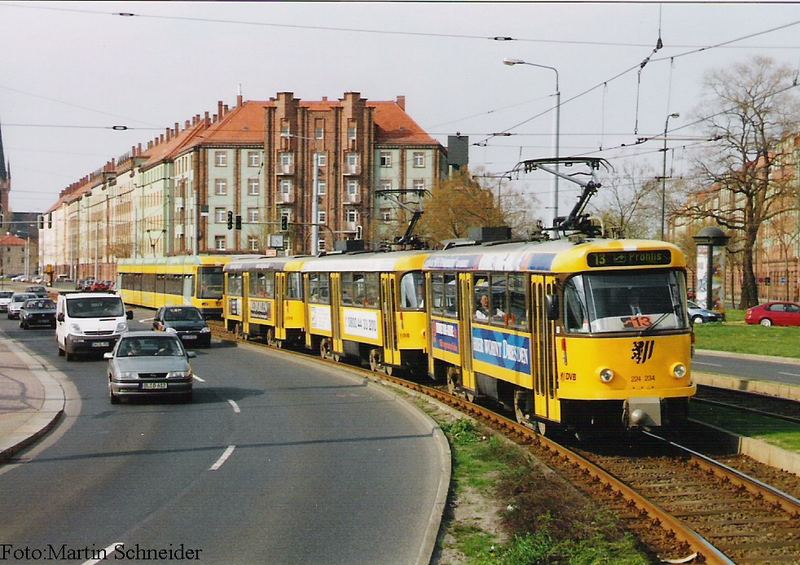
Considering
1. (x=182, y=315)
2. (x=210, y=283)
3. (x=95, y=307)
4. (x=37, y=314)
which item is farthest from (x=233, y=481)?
(x=37, y=314)

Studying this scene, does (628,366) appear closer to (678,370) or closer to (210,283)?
(678,370)

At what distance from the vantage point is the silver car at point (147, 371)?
839 inches

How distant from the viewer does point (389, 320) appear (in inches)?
1006

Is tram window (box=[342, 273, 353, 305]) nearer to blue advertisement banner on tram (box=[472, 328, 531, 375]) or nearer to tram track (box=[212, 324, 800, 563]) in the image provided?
blue advertisement banner on tram (box=[472, 328, 531, 375])

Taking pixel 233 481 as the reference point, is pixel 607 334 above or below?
above

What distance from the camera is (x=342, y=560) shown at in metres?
9.16

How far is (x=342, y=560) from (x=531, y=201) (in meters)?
57.5

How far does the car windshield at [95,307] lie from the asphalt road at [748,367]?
17.2m

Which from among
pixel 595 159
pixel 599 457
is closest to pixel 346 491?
pixel 599 457

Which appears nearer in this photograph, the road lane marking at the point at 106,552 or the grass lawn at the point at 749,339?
the road lane marking at the point at 106,552

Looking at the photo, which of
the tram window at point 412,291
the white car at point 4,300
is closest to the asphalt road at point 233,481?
the tram window at point 412,291

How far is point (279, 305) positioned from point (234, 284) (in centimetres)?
726

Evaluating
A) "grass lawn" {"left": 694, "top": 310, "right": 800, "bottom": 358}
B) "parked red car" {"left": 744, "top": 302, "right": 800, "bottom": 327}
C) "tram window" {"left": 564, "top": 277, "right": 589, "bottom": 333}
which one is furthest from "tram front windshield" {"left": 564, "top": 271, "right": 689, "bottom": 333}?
"parked red car" {"left": 744, "top": 302, "right": 800, "bottom": 327}

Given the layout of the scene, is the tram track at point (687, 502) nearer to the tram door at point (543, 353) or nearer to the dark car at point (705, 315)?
the tram door at point (543, 353)
